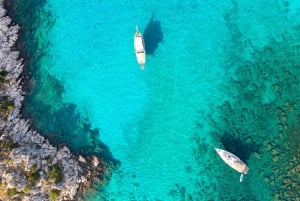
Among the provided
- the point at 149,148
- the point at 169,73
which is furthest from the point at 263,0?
the point at 149,148

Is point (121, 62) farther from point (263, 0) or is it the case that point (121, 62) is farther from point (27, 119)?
point (263, 0)

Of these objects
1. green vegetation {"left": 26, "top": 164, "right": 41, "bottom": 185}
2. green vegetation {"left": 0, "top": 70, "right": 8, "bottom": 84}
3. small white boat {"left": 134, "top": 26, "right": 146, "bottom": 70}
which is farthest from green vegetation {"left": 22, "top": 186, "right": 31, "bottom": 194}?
small white boat {"left": 134, "top": 26, "right": 146, "bottom": 70}

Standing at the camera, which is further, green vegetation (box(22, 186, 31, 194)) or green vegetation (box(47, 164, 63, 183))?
green vegetation (box(47, 164, 63, 183))

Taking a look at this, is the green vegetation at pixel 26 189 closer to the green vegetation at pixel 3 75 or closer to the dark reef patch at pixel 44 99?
the dark reef patch at pixel 44 99

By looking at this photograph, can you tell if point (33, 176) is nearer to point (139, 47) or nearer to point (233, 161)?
point (139, 47)

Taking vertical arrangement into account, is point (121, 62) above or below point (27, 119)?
above

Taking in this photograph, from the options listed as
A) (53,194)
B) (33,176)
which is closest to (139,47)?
(33,176)

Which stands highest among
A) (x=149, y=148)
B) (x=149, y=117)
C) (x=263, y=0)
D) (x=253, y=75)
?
(x=263, y=0)

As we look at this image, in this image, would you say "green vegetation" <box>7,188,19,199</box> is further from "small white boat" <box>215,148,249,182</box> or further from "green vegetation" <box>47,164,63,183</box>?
"small white boat" <box>215,148,249,182</box>
